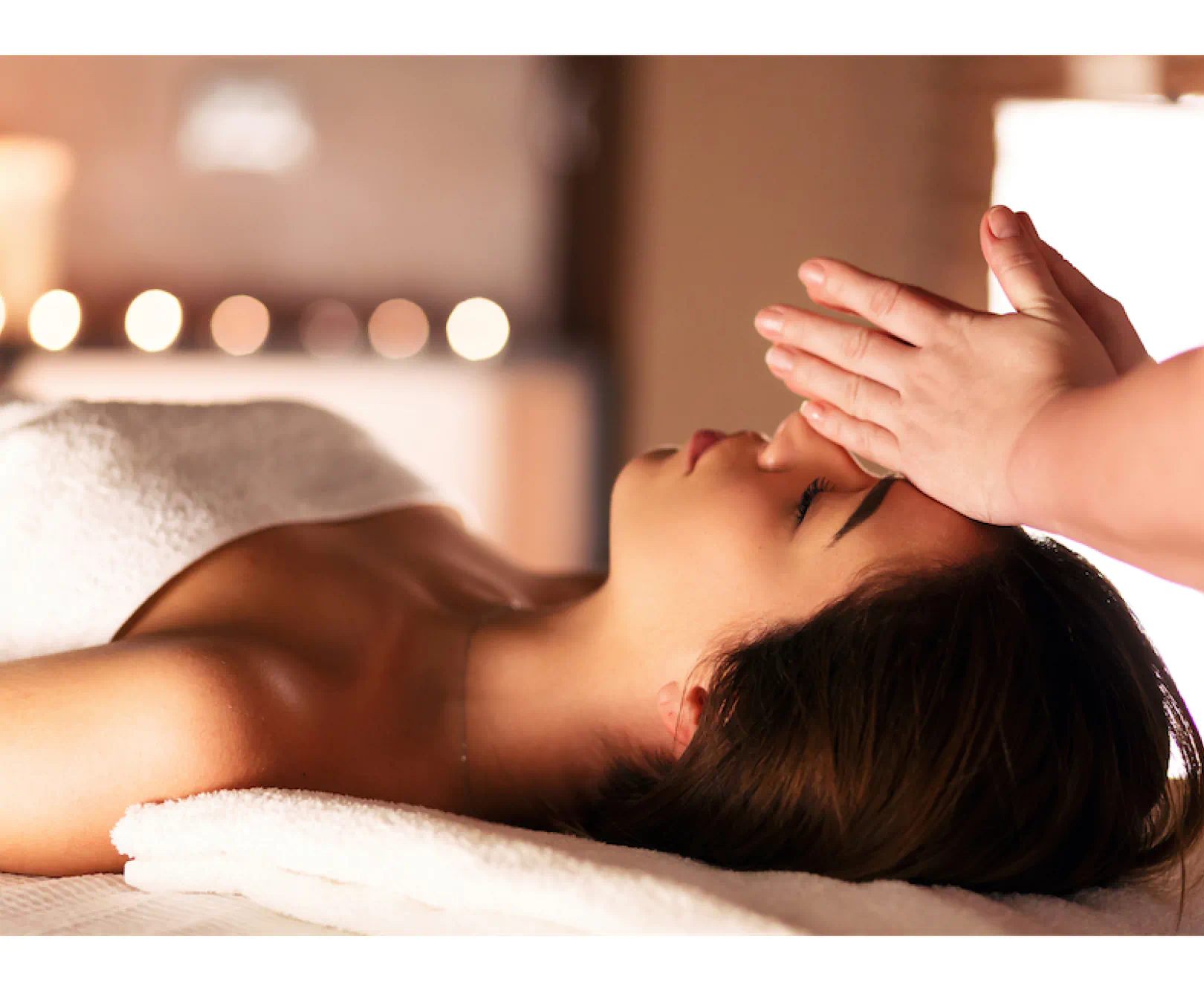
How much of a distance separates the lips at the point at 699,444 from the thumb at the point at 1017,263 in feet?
0.96

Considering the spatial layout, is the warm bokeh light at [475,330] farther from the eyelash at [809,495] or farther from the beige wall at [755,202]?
the eyelash at [809,495]

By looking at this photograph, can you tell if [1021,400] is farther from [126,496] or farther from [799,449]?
[126,496]

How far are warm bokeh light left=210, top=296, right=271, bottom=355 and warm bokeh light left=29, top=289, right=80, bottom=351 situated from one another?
0.36 m

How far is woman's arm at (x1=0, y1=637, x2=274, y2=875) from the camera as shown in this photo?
0.71 meters

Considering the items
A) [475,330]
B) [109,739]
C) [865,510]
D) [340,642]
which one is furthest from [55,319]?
[865,510]

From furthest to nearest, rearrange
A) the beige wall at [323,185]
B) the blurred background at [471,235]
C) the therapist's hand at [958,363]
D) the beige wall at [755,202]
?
1. the beige wall at [323,185]
2. the blurred background at [471,235]
3. the beige wall at [755,202]
4. the therapist's hand at [958,363]

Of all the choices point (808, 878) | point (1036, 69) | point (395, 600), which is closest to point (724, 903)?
point (808, 878)

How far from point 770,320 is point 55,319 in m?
2.60

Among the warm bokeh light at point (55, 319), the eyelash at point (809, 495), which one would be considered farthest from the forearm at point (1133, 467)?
the warm bokeh light at point (55, 319)

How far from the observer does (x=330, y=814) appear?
691mm

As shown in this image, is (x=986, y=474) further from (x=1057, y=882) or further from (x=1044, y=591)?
(x=1057, y=882)

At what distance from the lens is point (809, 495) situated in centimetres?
88

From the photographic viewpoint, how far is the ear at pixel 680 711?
2.78 ft

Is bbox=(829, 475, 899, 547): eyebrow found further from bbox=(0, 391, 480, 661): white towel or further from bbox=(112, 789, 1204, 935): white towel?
bbox=(0, 391, 480, 661): white towel
